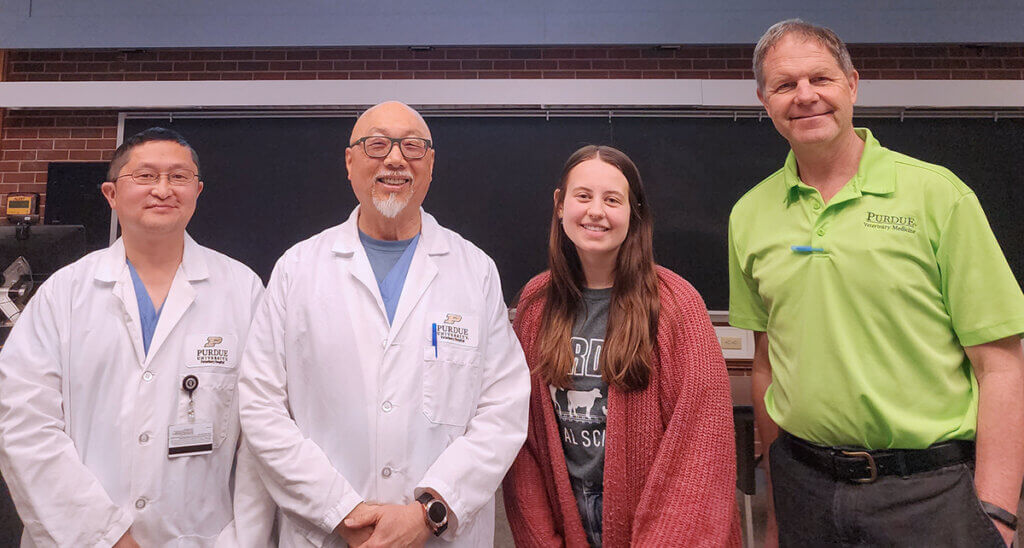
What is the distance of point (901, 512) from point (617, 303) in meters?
0.80

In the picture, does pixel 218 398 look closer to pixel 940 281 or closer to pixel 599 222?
pixel 599 222

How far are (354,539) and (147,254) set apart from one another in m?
1.08

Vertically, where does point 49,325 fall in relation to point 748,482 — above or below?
above

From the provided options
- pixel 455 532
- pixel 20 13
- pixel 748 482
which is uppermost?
pixel 20 13

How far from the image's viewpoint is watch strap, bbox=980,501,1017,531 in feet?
4.03

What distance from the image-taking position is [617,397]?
142 cm

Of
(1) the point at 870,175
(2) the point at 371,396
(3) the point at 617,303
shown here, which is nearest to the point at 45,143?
(2) the point at 371,396

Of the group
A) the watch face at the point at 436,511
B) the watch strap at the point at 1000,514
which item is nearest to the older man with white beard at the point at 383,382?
the watch face at the point at 436,511

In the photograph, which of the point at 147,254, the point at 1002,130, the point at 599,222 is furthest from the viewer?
the point at 1002,130

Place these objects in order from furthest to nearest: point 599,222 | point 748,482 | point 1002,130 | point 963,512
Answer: point 1002,130, point 748,482, point 599,222, point 963,512

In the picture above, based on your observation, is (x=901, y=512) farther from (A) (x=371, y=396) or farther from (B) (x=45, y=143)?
(B) (x=45, y=143)

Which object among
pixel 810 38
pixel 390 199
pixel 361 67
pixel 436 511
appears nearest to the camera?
pixel 436 511

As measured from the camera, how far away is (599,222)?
4.91 feet

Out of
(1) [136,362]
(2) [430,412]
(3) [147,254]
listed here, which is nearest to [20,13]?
(3) [147,254]
